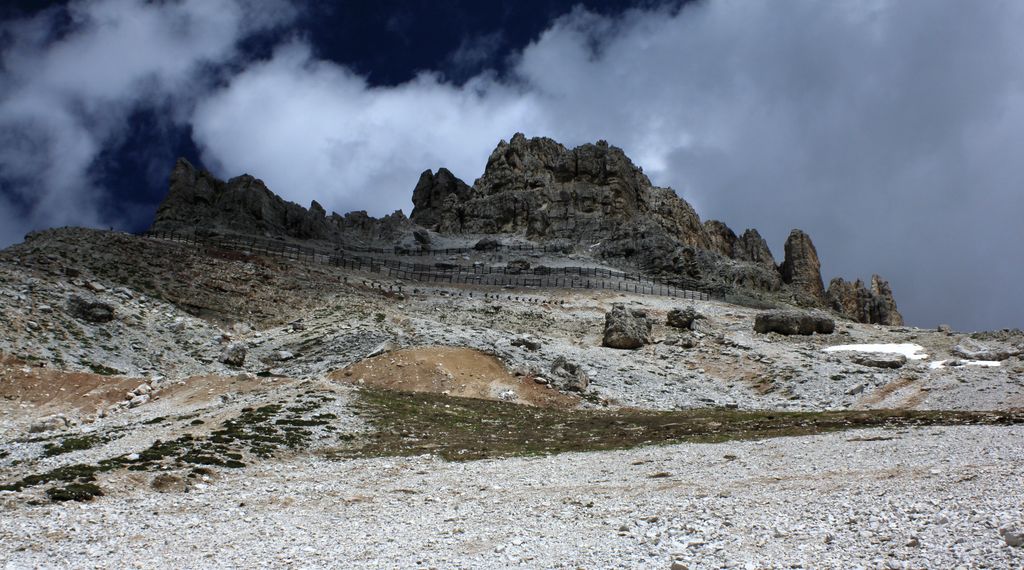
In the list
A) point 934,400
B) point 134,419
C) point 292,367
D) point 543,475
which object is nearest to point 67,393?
point 134,419

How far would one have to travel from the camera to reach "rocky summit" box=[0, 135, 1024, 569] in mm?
12297

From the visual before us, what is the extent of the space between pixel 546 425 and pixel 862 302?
398ft

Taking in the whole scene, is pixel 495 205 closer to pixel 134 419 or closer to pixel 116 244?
pixel 116 244

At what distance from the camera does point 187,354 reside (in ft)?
140

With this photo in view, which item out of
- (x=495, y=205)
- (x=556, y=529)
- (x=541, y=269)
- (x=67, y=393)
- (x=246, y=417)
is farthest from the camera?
(x=495, y=205)

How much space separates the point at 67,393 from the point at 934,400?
4279 cm

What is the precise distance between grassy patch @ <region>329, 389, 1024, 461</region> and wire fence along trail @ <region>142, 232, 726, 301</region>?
57.1m

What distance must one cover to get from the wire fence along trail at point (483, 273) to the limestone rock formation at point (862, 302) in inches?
1755

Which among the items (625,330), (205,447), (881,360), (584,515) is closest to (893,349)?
(881,360)

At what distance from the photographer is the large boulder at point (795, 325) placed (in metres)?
64.2

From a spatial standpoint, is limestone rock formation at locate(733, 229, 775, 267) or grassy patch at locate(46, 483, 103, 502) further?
limestone rock formation at locate(733, 229, 775, 267)

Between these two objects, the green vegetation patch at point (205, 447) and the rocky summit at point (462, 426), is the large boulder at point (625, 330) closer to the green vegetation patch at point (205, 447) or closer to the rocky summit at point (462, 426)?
the rocky summit at point (462, 426)

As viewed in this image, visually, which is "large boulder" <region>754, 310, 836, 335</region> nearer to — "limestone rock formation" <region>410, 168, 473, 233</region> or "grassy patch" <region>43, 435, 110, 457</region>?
"grassy patch" <region>43, 435, 110, 457</region>

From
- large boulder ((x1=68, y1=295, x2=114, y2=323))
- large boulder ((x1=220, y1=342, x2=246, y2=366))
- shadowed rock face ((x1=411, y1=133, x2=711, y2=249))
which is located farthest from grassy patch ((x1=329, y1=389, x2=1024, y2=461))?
shadowed rock face ((x1=411, y1=133, x2=711, y2=249))
